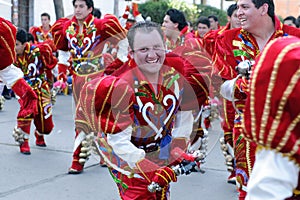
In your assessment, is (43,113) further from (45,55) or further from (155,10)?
(155,10)

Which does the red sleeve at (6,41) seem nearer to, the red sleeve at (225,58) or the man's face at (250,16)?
the red sleeve at (225,58)

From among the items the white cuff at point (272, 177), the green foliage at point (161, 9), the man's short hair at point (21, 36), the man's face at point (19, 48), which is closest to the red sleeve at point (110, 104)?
the white cuff at point (272, 177)

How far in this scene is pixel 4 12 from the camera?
1689cm

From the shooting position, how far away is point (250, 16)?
379 centimetres

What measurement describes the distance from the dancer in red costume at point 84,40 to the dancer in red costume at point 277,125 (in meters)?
4.27

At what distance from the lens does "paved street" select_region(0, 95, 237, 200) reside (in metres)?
5.54

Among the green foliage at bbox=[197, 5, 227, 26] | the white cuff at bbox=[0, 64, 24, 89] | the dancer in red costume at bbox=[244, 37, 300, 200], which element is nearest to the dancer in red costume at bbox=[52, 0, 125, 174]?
the white cuff at bbox=[0, 64, 24, 89]

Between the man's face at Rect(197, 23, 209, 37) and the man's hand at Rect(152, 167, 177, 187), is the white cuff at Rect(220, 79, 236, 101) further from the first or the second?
the man's face at Rect(197, 23, 209, 37)

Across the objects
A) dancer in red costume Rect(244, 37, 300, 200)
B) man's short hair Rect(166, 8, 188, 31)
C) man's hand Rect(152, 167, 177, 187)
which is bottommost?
man's hand Rect(152, 167, 177, 187)

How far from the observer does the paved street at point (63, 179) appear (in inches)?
218

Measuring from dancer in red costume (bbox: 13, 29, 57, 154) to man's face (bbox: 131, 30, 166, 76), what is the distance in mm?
4136

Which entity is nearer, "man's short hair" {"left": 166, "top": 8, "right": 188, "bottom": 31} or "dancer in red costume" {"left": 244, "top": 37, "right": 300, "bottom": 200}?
"dancer in red costume" {"left": 244, "top": 37, "right": 300, "bottom": 200}

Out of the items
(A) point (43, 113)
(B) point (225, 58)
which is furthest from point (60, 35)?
(B) point (225, 58)

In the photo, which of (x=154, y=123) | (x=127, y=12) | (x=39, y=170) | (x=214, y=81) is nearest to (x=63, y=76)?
(x=39, y=170)
